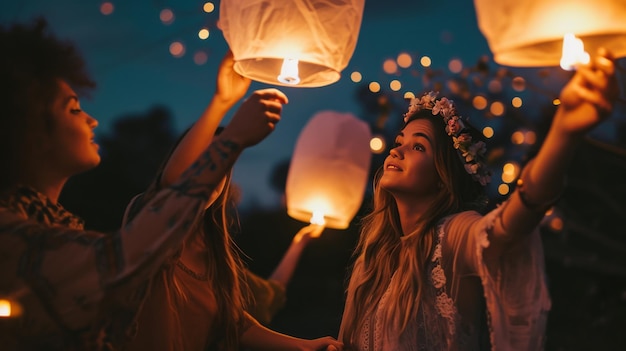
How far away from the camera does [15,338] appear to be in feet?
4.81

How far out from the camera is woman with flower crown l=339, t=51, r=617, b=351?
153 centimetres

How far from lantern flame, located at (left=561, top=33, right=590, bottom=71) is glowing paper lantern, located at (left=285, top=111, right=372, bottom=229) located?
217 cm

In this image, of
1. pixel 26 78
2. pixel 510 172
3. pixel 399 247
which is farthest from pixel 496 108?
pixel 26 78

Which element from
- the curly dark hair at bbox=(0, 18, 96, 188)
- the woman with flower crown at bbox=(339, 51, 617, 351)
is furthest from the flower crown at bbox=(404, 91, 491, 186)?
the curly dark hair at bbox=(0, 18, 96, 188)

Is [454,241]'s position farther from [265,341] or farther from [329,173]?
[329,173]

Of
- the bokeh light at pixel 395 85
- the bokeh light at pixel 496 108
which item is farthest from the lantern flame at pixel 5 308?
the bokeh light at pixel 395 85

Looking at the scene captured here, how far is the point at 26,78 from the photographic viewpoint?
158 cm

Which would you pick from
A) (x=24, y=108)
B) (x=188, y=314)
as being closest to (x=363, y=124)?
(x=188, y=314)

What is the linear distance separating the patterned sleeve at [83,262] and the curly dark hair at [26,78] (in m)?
0.19

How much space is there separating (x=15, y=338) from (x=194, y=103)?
404 inches

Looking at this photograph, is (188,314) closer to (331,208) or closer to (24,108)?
(24,108)

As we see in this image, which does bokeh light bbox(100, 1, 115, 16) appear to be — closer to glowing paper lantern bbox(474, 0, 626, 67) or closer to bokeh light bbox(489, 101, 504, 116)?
bokeh light bbox(489, 101, 504, 116)

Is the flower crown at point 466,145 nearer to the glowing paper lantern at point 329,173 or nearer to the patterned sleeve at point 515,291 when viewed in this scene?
the patterned sleeve at point 515,291

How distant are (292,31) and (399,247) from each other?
39.1 inches
